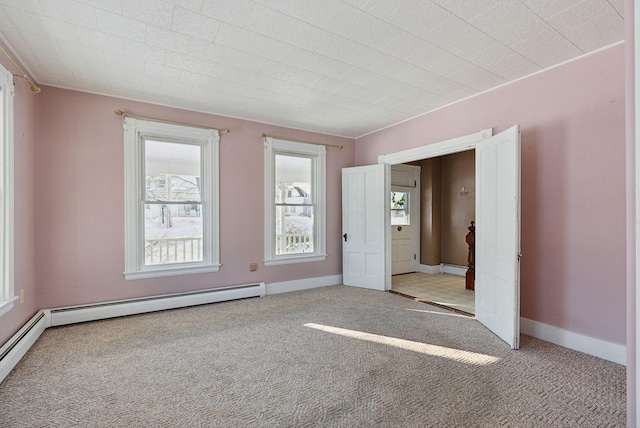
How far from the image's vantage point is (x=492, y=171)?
124 inches

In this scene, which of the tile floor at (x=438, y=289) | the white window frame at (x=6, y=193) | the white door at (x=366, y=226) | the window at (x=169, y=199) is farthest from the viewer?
the white door at (x=366, y=226)

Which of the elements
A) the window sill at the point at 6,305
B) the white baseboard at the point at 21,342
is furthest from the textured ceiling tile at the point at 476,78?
the white baseboard at the point at 21,342

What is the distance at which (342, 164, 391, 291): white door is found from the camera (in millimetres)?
4805

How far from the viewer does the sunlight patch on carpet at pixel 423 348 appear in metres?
2.50

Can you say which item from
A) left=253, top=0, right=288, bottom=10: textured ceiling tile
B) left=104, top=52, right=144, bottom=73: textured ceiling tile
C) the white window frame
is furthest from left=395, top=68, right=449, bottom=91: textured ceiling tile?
the white window frame

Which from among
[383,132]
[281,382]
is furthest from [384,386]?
[383,132]

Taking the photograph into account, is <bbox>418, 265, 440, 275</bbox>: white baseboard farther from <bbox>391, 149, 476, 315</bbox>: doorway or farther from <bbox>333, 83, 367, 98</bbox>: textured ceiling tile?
<bbox>333, 83, 367, 98</bbox>: textured ceiling tile

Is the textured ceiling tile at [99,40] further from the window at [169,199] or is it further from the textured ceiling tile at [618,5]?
the textured ceiling tile at [618,5]

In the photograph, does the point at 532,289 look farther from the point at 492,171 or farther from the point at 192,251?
the point at 192,251

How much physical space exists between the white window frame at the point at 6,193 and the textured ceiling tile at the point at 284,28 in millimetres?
2101

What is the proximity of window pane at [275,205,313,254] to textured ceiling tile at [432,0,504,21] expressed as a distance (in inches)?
136

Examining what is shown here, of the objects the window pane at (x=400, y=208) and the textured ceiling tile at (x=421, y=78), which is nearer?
the textured ceiling tile at (x=421, y=78)

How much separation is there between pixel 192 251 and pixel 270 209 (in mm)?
1260

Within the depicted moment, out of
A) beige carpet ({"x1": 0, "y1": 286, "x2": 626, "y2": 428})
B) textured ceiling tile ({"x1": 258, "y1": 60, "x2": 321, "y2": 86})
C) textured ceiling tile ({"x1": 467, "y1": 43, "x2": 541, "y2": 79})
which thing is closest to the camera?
beige carpet ({"x1": 0, "y1": 286, "x2": 626, "y2": 428})
